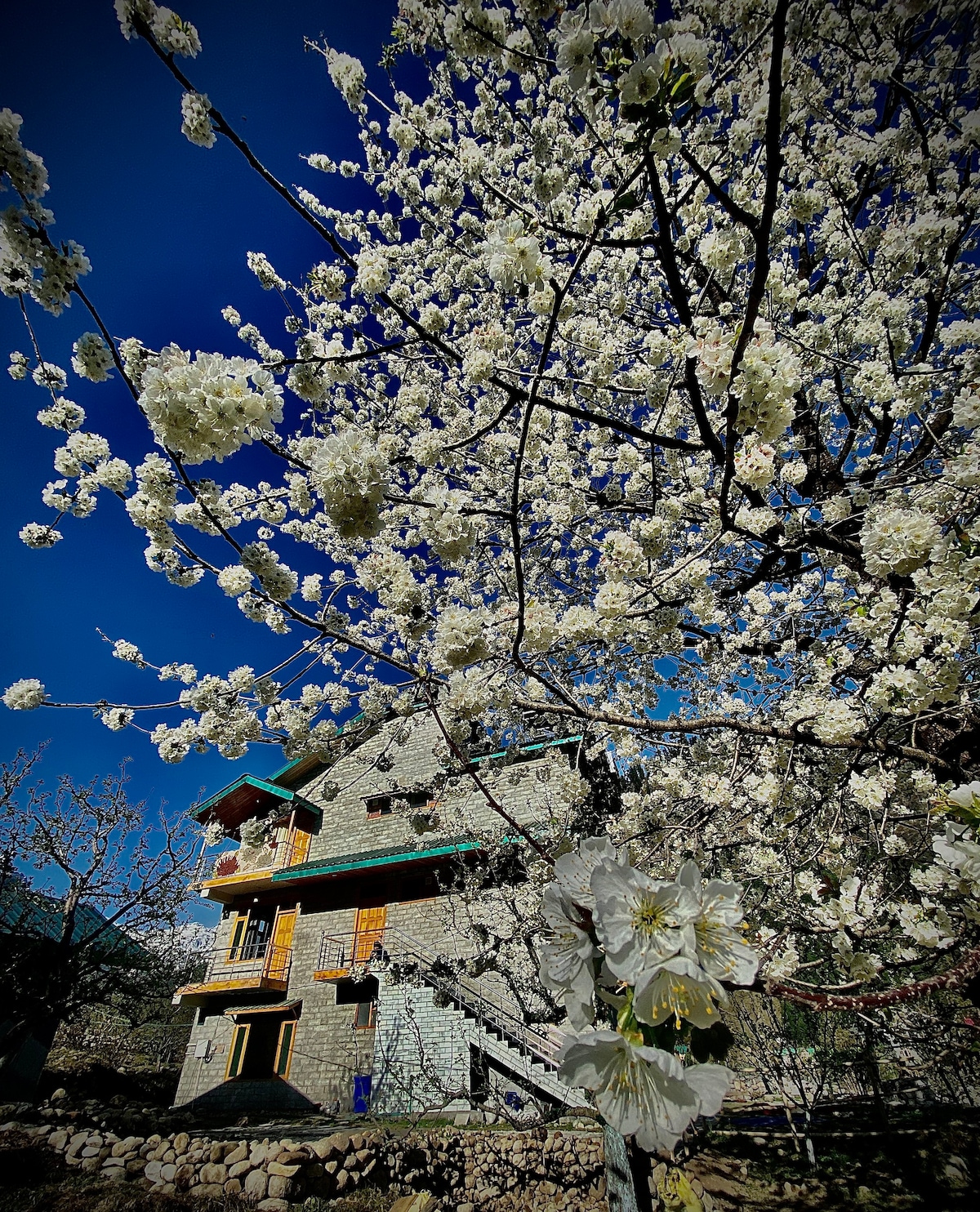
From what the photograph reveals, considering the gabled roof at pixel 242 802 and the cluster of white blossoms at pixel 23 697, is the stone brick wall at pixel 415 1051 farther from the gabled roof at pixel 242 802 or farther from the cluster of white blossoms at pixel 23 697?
the cluster of white blossoms at pixel 23 697

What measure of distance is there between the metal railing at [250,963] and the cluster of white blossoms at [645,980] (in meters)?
14.8

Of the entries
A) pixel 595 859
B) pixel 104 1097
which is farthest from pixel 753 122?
pixel 104 1097

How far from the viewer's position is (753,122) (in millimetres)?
3025

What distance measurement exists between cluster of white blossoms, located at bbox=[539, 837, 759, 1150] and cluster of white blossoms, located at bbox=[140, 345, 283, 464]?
1.73 meters

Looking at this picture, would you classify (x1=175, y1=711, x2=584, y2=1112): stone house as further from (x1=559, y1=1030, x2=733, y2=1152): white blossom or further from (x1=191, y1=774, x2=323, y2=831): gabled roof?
(x1=559, y1=1030, x2=733, y2=1152): white blossom

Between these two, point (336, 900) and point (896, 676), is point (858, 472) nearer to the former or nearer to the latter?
point (896, 676)

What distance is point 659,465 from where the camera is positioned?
527 centimetres

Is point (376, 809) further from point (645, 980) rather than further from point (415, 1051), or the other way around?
point (645, 980)

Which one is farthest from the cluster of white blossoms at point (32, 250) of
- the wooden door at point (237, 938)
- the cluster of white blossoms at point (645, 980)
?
the wooden door at point (237, 938)

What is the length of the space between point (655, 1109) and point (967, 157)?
538 cm

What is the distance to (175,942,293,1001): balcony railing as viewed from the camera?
41.1 feet

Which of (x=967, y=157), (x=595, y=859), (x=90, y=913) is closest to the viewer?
(x=595, y=859)

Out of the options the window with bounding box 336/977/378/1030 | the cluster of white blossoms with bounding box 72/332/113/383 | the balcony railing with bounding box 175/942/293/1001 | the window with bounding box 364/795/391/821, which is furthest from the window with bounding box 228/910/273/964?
the cluster of white blossoms with bounding box 72/332/113/383

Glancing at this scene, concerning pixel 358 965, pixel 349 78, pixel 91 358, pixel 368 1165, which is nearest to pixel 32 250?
pixel 91 358
